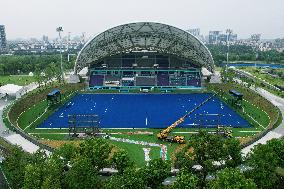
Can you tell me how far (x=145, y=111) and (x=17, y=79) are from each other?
49896 mm

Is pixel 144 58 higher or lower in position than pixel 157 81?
higher

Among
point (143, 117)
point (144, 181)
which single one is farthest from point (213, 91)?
point (144, 181)

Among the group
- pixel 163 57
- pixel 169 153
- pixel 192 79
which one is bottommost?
pixel 169 153

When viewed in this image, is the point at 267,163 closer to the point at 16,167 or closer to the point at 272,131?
the point at 272,131

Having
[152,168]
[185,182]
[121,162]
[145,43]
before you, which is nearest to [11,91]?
[145,43]

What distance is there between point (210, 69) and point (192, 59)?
5.23 m

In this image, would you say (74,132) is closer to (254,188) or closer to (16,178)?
(16,178)

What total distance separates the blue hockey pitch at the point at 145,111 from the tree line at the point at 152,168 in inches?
660

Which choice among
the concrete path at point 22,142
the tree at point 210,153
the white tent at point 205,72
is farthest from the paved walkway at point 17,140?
the white tent at point 205,72

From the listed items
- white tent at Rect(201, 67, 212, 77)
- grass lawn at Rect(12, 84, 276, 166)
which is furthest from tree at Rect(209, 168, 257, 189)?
white tent at Rect(201, 67, 212, 77)

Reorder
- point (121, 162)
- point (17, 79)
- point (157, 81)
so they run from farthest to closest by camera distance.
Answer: point (17, 79) → point (157, 81) → point (121, 162)

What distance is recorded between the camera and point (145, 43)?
273ft

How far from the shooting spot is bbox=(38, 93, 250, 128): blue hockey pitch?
50219mm

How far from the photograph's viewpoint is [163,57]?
283ft
